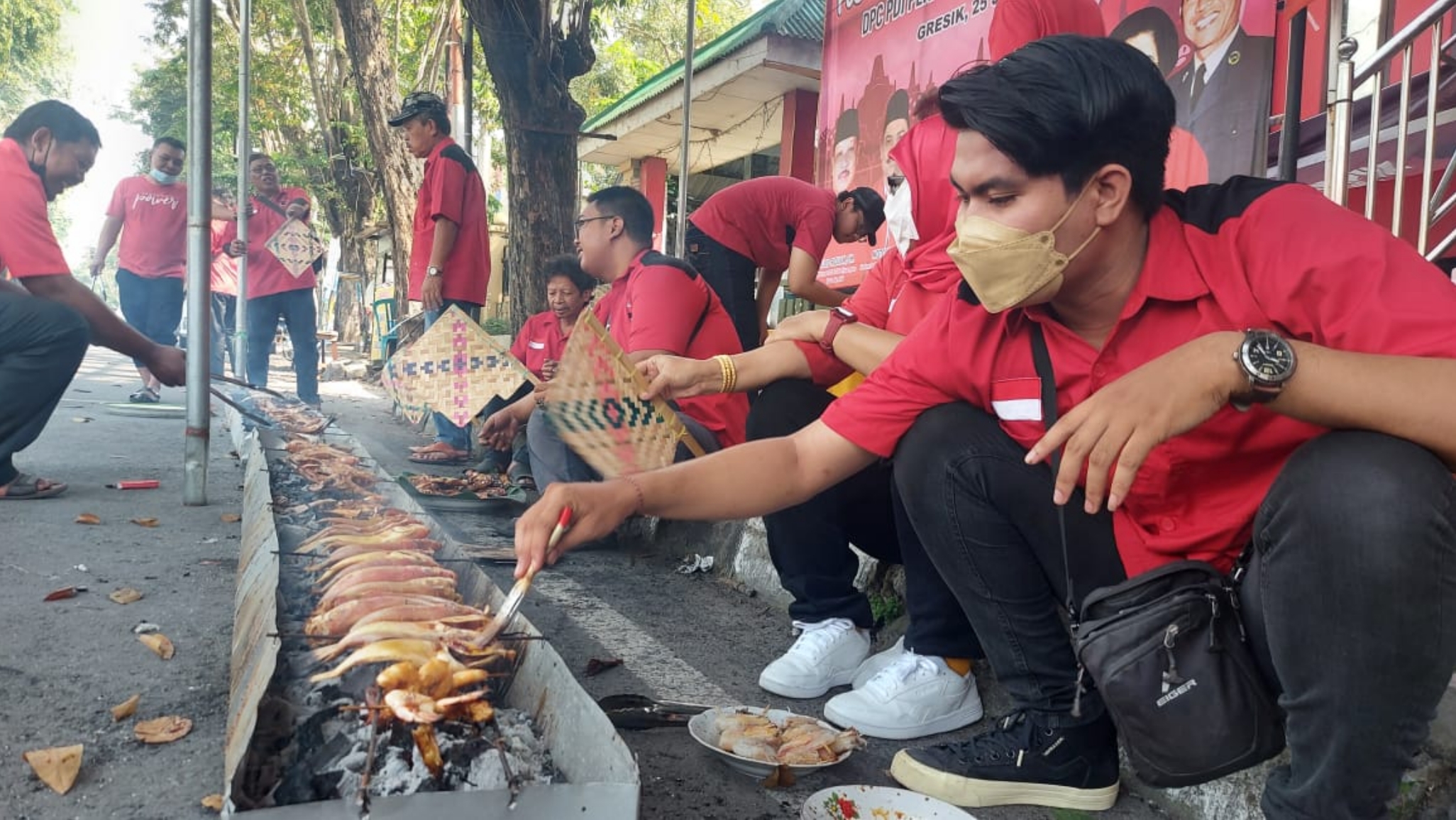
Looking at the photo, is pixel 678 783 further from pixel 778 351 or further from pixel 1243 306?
Result: pixel 1243 306

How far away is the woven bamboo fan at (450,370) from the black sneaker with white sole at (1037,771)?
235cm

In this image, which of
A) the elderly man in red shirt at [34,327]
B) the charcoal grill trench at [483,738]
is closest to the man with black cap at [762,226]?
the elderly man in red shirt at [34,327]

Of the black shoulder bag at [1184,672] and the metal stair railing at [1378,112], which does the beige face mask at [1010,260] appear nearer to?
the black shoulder bag at [1184,672]

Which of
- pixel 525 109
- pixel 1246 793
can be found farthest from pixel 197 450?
pixel 1246 793

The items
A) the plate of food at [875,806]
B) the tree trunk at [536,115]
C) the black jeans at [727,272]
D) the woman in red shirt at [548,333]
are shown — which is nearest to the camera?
the plate of food at [875,806]

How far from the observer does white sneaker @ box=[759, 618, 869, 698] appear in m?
2.77

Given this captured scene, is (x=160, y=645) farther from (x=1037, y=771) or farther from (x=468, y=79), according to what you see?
(x=468, y=79)

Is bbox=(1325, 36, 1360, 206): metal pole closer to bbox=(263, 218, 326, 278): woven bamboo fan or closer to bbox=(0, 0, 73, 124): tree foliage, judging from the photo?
bbox=(263, 218, 326, 278): woven bamboo fan

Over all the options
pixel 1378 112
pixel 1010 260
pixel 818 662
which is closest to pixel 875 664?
pixel 818 662

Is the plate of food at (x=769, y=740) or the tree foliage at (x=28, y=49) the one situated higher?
the tree foliage at (x=28, y=49)

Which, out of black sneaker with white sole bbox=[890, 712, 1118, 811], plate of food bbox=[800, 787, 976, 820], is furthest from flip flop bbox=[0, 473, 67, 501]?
black sneaker with white sole bbox=[890, 712, 1118, 811]

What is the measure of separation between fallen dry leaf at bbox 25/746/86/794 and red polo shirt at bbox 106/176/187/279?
295 inches

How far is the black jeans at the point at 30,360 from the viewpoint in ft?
14.2

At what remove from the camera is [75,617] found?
9.73ft
